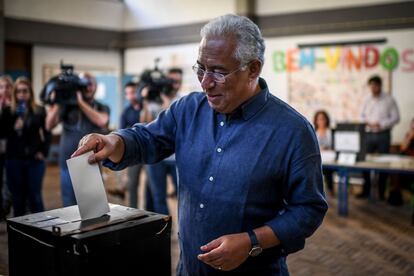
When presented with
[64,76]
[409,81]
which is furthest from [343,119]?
[64,76]

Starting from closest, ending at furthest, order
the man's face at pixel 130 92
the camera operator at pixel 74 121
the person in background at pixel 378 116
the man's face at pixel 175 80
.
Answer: the camera operator at pixel 74 121, the man's face at pixel 175 80, the man's face at pixel 130 92, the person in background at pixel 378 116

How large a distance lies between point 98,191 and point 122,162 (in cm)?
20

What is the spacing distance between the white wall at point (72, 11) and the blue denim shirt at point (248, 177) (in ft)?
28.2

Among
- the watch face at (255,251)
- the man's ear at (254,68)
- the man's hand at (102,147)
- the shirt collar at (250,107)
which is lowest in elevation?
the watch face at (255,251)

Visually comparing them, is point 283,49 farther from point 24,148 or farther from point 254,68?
point 254,68

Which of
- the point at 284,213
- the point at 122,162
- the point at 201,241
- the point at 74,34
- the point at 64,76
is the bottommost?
the point at 201,241

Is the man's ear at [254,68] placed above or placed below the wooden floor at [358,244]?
above

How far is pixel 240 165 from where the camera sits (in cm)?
151

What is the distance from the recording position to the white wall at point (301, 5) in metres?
8.07

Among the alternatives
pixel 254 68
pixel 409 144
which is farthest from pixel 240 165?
pixel 409 144

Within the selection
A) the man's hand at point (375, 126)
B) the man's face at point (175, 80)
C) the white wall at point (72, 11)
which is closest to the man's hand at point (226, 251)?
the man's face at point (175, 80)

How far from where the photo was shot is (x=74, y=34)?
10.2 metres

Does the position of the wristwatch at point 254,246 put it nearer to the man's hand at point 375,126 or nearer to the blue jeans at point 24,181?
the blue jeans at point 24,181

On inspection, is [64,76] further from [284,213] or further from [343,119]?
[343,119]
